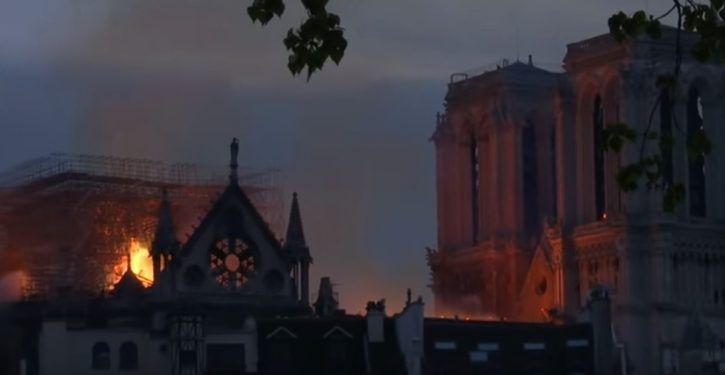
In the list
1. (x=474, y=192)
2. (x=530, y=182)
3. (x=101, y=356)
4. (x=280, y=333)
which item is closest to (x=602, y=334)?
(x=280, y=333)

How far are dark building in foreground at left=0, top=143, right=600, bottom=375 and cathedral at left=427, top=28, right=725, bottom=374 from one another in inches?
377

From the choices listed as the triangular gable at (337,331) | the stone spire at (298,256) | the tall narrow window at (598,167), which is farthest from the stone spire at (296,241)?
the tall narrow window at (598,167)

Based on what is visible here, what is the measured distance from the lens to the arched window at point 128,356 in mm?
91500

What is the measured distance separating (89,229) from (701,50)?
84492mm

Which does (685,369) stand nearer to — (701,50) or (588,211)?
(588,211)

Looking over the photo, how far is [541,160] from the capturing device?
130000mm

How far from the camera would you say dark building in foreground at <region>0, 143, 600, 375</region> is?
91500 millimetres

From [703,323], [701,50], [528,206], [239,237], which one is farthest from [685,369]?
[701,50]

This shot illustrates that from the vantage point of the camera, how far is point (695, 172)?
120 m

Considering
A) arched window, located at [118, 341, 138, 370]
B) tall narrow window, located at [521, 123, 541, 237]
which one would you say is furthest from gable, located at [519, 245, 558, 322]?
arched window, located at [118, 341, 138, 370]

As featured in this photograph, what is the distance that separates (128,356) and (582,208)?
119 ft

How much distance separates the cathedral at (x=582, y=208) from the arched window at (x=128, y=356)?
23.0 meters

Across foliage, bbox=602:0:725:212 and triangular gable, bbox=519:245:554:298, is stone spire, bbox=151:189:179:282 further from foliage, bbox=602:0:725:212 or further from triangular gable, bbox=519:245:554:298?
foliage, bbox=602:0:725:212

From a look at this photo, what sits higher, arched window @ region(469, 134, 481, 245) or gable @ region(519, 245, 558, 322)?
arched window @ region(469, 134, 481, 245)
